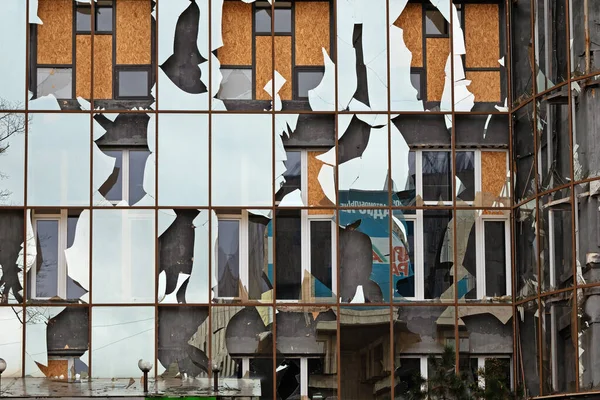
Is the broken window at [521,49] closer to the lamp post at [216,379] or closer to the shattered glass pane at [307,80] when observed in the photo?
the shattered glass pane at [307,80]

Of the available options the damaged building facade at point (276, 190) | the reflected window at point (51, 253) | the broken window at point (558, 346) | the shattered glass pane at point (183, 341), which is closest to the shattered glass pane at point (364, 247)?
the damaged building facade at point (276, 190)

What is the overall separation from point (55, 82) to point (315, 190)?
5682mm

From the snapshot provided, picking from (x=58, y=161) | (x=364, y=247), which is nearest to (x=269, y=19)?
(x=364, y=247)

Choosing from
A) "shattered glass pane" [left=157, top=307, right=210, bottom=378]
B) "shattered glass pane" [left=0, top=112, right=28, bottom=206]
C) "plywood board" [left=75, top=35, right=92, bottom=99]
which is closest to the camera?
"shattered glass pane" [left=157, top=307, right=210, bottom=378]

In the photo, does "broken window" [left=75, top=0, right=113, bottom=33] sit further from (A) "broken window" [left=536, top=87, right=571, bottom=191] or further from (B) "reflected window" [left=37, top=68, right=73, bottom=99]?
(A) "broken window" [left=536, top=87, right=571, bottom=191]

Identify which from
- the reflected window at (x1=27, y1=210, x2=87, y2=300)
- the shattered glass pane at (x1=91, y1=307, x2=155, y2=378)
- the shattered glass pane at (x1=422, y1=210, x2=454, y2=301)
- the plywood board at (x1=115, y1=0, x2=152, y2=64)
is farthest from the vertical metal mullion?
the shattered glass pane at (x1=422, y1=210, x2=454, y2=301)

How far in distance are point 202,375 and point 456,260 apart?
18.3ft

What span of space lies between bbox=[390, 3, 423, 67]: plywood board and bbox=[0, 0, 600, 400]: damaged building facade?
0.17 ft

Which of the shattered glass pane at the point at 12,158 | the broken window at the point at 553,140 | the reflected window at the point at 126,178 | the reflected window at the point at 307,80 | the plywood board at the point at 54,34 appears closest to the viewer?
the broken window at the point at 553,140

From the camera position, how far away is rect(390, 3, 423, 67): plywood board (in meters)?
28.5

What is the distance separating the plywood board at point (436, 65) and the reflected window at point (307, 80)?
221 cm

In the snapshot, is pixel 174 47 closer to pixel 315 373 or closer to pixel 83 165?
pixel 83 165

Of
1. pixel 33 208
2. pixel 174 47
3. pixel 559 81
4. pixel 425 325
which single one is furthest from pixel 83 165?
pixel 559 81

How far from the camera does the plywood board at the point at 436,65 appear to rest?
28375mm
